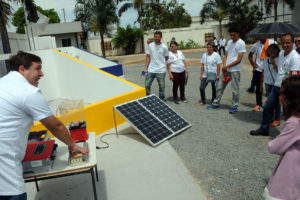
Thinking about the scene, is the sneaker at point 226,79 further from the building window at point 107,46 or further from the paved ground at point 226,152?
the building window at point 107,46

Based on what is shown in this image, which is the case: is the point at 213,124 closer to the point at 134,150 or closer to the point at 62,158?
the point at 134,150

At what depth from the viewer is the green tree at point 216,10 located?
3450 centimetres

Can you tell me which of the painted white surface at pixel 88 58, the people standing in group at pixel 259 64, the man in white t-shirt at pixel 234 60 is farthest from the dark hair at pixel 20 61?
the painted white surface at pixel 88 58

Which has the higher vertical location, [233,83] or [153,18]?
[153,18]

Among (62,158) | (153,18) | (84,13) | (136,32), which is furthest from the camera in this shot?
(153,18)

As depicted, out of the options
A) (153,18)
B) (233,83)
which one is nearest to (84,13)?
(153,18)

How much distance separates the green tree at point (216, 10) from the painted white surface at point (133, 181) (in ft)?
107

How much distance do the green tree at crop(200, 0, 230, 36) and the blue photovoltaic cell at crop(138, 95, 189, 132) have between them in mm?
31138

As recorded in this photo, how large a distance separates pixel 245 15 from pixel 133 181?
117ft

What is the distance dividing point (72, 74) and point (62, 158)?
6.18 metres

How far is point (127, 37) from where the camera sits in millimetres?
30453

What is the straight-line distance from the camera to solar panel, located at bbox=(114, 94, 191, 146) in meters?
4.55

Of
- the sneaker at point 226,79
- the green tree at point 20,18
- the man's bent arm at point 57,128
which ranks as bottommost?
the sneaker at point 226,79

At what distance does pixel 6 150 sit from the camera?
1.85 meters
